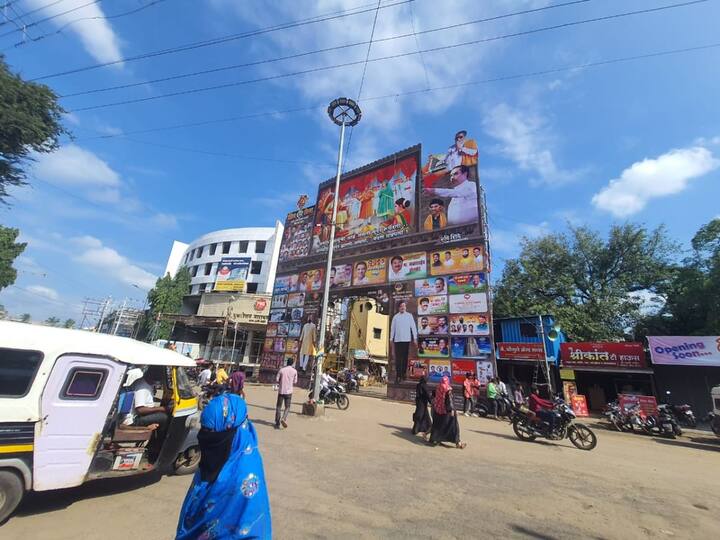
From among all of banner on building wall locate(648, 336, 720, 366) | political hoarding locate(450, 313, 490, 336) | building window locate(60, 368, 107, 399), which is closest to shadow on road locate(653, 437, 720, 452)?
banner on building wall locate(648, 336, 720, 366)

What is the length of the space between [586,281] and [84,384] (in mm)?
29434

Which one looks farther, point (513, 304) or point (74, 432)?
point (513, 304)

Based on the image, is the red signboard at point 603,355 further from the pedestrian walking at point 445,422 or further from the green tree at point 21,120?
the green tree at point 21,120

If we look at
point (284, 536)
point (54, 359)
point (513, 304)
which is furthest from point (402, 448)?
point (513, 304)

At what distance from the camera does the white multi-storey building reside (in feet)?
151

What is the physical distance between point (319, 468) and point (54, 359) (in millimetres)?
4128

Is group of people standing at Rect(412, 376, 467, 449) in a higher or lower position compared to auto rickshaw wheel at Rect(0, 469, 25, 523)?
higher

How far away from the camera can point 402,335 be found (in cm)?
1688

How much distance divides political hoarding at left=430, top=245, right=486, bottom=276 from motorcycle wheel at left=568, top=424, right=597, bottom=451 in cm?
798

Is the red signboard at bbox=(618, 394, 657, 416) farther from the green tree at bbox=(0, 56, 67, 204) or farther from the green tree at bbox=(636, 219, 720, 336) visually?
the green tree at bbox=(0, 56, 67, 204)

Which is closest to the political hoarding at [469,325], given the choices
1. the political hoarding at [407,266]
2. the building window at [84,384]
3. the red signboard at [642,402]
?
the political hoarding at [407,266]

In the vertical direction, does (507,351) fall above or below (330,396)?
above

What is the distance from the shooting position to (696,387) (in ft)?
50.2

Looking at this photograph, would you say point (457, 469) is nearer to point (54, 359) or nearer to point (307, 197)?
point (54, 359)
